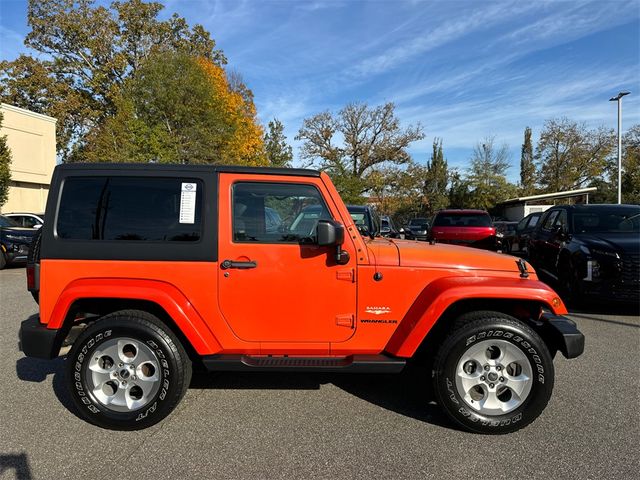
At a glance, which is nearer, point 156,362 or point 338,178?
point 156,362

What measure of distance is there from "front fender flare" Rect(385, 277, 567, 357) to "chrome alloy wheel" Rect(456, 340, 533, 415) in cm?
35

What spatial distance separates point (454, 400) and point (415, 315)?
0.66 metres

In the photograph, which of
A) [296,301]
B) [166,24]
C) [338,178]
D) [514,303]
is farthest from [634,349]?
[166,24]

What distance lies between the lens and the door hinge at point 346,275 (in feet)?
10.9

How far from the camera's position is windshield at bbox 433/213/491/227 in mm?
11953

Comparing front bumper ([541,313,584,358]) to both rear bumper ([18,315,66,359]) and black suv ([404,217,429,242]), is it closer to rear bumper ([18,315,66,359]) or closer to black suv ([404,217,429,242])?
rear bumper ([18,315,66,359])

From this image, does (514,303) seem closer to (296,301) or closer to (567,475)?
(567,475)

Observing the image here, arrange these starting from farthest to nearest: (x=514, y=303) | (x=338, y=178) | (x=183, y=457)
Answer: (x=338, y=178) < (x=514, y=303) < (x=183, y=457)

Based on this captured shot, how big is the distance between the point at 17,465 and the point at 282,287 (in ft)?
6.64

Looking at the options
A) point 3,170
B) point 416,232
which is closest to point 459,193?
point 416,232

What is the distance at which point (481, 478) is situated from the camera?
266 centimetres

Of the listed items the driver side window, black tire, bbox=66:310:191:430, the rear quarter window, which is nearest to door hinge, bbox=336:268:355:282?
the driver side window

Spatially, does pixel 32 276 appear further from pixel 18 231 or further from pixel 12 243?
pixel 18 231

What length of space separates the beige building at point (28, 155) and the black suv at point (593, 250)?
25581 mm
